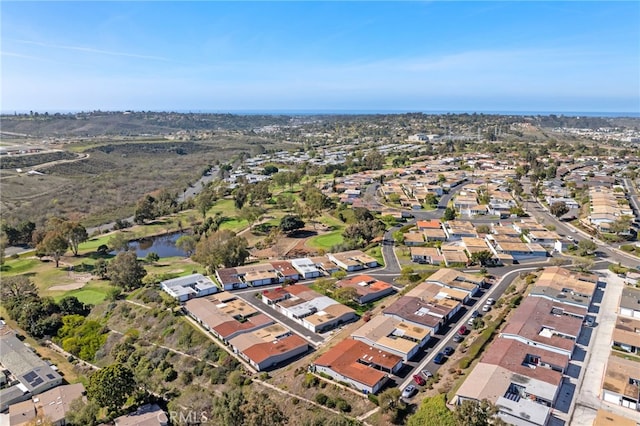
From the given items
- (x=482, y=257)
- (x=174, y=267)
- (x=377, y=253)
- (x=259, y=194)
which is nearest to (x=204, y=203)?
(x=259, y=194)

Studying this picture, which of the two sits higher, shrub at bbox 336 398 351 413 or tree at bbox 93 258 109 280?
shrub at bbox 336 398 351 413

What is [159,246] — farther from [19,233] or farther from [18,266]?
[19,233]

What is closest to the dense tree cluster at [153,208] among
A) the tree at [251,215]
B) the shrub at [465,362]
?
the tree at [251,215]

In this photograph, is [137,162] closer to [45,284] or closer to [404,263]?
[45,284]

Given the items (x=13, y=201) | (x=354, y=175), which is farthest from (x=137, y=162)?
(x=354, y=175)

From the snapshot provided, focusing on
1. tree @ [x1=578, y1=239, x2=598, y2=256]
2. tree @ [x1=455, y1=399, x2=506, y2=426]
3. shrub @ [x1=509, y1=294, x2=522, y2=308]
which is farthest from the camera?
tree @ [x1=578, y1=239, x2=598, y2=256]

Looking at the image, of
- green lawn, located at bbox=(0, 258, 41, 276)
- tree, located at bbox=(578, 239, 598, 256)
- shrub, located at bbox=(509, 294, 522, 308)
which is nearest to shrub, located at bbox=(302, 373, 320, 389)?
Result: shrub, located at bbox=(509, 294, 522, 308)

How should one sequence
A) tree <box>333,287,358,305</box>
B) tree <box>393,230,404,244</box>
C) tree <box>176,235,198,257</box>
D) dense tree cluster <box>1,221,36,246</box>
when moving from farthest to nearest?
dense tree cluster <box>1,221,36,246</box>, tree <box>176,235,198,257</box>, tree <box>393,230,404,244</box>, tree <box>333,287,358,305</box>

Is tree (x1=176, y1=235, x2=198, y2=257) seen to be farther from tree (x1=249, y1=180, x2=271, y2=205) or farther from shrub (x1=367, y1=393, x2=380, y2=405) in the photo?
shrub (x1=367, y1=393, x2=380, y2=405)
